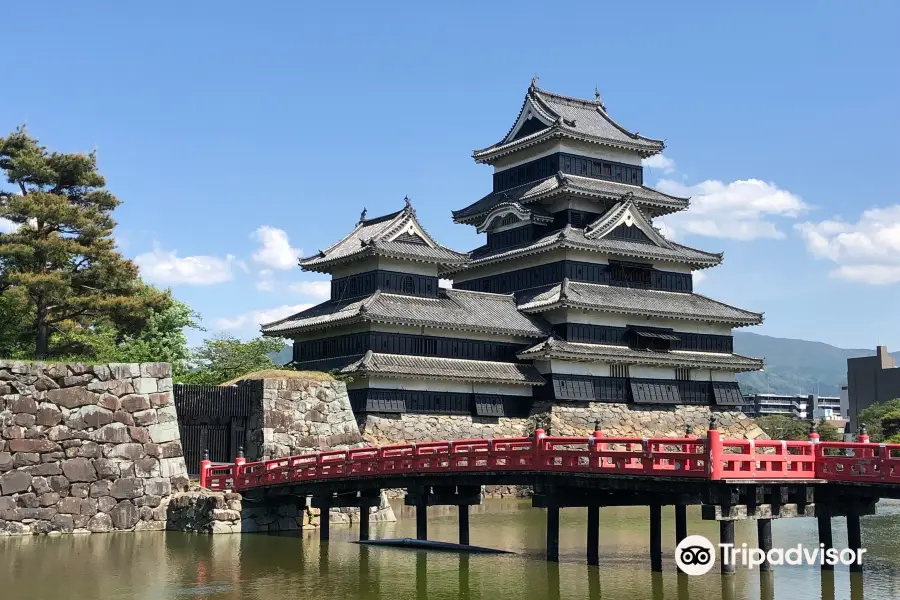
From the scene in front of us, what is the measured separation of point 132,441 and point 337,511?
7629 millimetres

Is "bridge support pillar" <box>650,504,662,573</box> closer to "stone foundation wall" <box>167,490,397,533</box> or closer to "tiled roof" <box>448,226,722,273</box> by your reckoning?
"stone foundation wall" <box>167,490,397,533</box>

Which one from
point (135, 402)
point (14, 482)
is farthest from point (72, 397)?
point (14, 482)

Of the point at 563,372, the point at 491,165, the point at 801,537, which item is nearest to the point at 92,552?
the point at 801,537

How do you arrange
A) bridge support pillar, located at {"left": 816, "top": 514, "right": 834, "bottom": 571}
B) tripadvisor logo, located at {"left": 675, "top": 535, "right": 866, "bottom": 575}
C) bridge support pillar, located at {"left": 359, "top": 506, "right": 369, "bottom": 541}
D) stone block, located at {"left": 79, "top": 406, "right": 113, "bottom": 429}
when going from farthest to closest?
stone block, located at {"left": 79, "top": 406, "right": 113, "bottom": 429}, bridge support pillar, located at {"left": 359, "top": 506, "right": 369, "bottom": 541}, bridge support pillar, located at {"left": 816, "top": 514, "right": 834, "bottom": 571}, tripadvisor logo, located at {"left": 675, "top": 535, "right": 866, "bottom": 575}

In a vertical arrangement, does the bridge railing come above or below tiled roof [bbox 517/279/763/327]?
below

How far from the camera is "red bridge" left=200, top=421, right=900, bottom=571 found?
22.4 m

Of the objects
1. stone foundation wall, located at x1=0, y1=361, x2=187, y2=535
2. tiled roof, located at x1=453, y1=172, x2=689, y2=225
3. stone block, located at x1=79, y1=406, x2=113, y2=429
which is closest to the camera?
stone foundation wall, located at x1=0, y1=361, x2=187, y2=535

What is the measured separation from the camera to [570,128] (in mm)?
60375

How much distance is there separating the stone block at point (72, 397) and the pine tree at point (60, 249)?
897 centimetres

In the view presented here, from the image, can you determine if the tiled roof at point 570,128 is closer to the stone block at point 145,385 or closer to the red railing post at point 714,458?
the stone block at point 145,385

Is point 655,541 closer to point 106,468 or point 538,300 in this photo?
point 106,468

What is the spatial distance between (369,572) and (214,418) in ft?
45.9

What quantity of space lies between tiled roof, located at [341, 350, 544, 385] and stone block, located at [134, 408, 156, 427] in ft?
45.2

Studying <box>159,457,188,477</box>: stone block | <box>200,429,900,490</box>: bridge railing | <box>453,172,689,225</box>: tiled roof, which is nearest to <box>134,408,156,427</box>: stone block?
<box>159,457,188,477</box>: stone block
